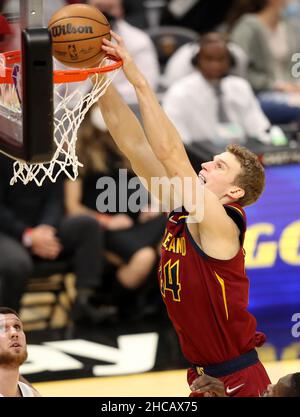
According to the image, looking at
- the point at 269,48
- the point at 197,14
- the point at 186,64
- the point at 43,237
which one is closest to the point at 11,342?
the point at 43,237

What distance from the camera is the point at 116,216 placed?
9078mm

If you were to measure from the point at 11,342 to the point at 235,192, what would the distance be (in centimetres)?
134

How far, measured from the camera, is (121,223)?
356 inches

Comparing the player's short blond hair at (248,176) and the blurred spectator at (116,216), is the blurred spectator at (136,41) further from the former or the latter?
the player's short blond hair at (248,176)

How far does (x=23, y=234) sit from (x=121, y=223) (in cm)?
78

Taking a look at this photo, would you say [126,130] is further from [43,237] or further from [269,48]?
[269,48]

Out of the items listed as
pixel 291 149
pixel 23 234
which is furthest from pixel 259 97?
pixel 23 234

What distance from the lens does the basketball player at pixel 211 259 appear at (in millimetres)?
5719

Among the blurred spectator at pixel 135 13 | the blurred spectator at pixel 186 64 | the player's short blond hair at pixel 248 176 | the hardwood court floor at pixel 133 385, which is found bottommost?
the hardwood court floor at pixel 133 385

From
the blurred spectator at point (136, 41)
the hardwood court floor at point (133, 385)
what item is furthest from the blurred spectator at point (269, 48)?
the hardwood court floor at point (133, 385)

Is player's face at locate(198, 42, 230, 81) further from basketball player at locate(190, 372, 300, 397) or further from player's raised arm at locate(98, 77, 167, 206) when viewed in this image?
basketball player at locate(190, 372, 300, 397)

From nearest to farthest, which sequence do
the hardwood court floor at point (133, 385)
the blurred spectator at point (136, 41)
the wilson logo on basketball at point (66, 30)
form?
the wilson logo on basketball at point (66, 30), the hardwood court floor at point (133, 385), the blurred spectator at point (136, 41)
